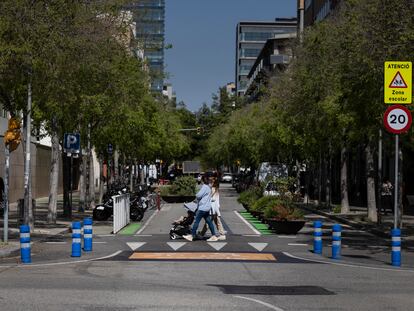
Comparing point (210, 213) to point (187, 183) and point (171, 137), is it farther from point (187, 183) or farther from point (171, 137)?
point (171, 137)

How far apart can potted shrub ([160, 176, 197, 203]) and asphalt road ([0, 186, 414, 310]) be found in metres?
25.6

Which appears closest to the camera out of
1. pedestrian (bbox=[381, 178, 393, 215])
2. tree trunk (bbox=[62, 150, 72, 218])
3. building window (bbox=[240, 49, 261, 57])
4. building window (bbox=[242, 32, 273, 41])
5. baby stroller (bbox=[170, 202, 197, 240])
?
baby stroller (bbox=[170, 202, 197, 240])

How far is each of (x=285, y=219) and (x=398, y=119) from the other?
6.98 meters

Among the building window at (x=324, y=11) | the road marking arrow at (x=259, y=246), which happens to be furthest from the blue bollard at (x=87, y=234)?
the building window at (x=324, y=11)

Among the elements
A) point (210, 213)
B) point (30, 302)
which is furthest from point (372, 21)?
point (30, 302)

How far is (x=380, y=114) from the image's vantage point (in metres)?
22.1

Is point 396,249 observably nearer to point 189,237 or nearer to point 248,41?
point 189,237

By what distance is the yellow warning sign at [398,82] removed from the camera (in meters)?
16.6

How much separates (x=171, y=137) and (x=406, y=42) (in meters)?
49.6

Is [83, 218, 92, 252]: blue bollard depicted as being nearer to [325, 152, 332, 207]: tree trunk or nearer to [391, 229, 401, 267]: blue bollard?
[391, 229, 401, 267]: blue bollard

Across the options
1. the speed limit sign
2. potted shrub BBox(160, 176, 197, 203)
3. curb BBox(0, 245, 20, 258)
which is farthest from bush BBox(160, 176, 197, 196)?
the speed limit sign

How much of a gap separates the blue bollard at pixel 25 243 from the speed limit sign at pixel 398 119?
8.43 meters

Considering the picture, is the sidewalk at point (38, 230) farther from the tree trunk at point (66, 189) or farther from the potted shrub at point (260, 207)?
the potted shrub at point (260, 207)

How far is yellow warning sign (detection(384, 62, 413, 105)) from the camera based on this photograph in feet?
54.4
